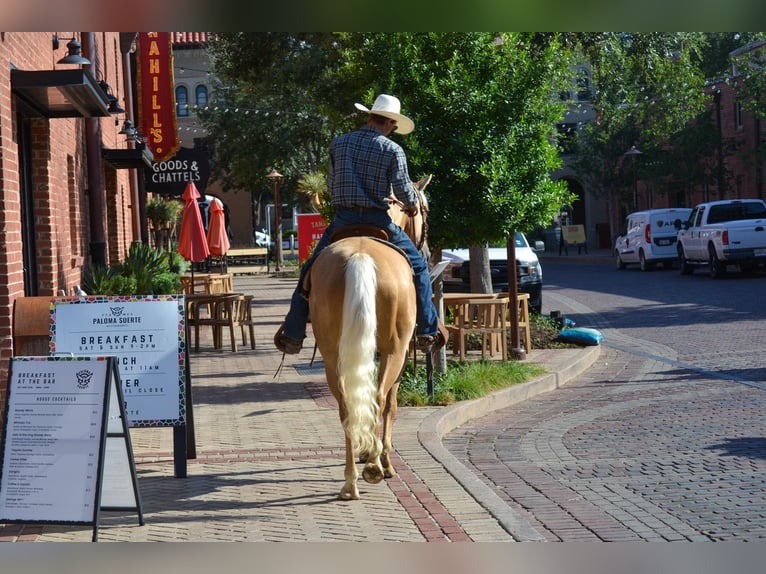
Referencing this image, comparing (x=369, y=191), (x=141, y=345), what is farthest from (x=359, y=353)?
(x=141, y=345)

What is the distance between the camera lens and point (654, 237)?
35469 millimetres

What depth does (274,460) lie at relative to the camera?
27.9 ft

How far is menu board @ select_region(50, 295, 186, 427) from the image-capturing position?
25.2 feet

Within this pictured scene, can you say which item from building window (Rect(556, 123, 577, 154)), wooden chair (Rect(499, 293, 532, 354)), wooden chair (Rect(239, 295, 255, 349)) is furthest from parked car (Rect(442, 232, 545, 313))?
building window (Rect(556, 123, 577, 154))

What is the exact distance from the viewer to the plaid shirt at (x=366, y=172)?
26.1 feet

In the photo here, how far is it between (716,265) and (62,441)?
84.4 ft

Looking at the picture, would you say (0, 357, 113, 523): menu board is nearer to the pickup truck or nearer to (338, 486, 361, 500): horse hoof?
(338, 486, 361, 500): horse hoof

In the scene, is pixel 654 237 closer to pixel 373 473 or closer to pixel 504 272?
pixel 504 272

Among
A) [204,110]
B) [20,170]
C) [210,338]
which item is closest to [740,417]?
[20,170]

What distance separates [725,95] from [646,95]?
10.7ft

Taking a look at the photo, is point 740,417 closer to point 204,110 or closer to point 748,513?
point 748,513

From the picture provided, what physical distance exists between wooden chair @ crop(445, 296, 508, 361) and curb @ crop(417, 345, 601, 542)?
3.06ft

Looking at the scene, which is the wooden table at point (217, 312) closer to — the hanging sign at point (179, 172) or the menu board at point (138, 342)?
the hanging sign at point (179, 172)

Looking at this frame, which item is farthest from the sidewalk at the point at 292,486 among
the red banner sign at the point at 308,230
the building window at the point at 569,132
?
the building window at the point at 569,132
